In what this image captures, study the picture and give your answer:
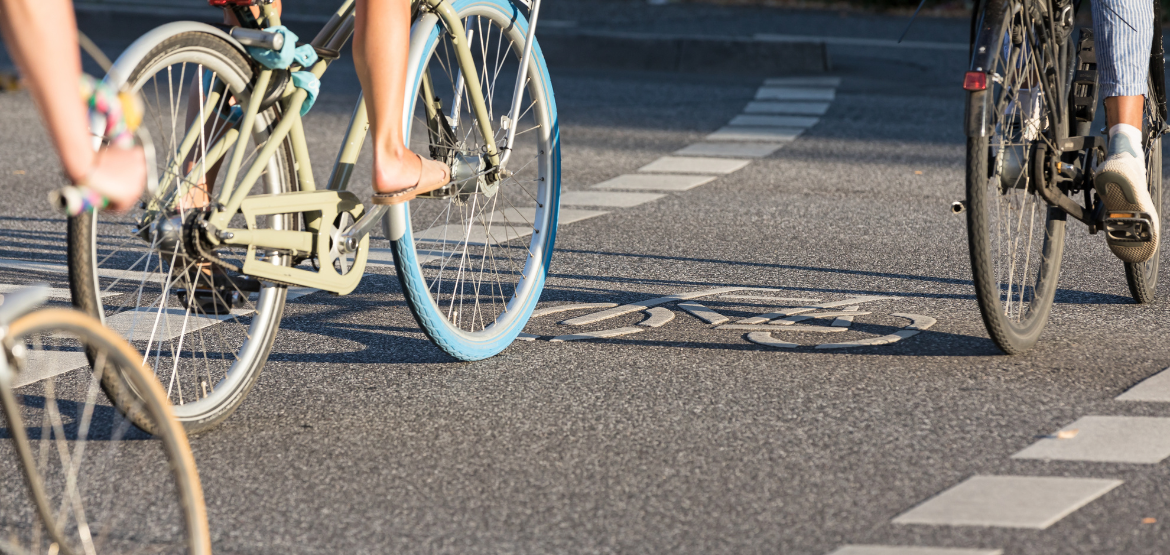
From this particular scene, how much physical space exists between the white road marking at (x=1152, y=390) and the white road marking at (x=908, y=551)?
1189mm

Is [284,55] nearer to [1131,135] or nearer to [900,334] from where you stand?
[900,334]

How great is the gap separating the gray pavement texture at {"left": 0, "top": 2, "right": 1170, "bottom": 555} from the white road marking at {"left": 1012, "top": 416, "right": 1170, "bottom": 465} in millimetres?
48

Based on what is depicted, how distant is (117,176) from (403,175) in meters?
1.61

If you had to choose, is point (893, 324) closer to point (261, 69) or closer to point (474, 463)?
point (474, 463)

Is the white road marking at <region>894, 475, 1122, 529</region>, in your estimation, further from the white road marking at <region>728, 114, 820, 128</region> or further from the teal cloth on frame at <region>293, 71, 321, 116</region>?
the white road marking at <region>728, 114, 820, 128</region>

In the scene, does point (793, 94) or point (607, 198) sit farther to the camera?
point (793, 94)

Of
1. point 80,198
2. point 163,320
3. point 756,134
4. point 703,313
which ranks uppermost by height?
point 80,198

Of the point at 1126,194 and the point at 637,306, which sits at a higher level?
the point at 1126,194

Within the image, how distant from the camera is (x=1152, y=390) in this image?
12.4 feet

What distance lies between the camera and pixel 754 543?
2.79 metres

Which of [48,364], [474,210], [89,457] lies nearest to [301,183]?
[474,210]

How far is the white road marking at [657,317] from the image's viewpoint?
4527mm

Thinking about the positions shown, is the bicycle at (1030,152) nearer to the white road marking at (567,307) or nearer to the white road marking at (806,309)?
the white road marking at (806,309)

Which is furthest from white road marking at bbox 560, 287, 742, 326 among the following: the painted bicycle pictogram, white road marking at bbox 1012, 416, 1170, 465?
white road marking at bbox 1012, 416, 1170, 465
